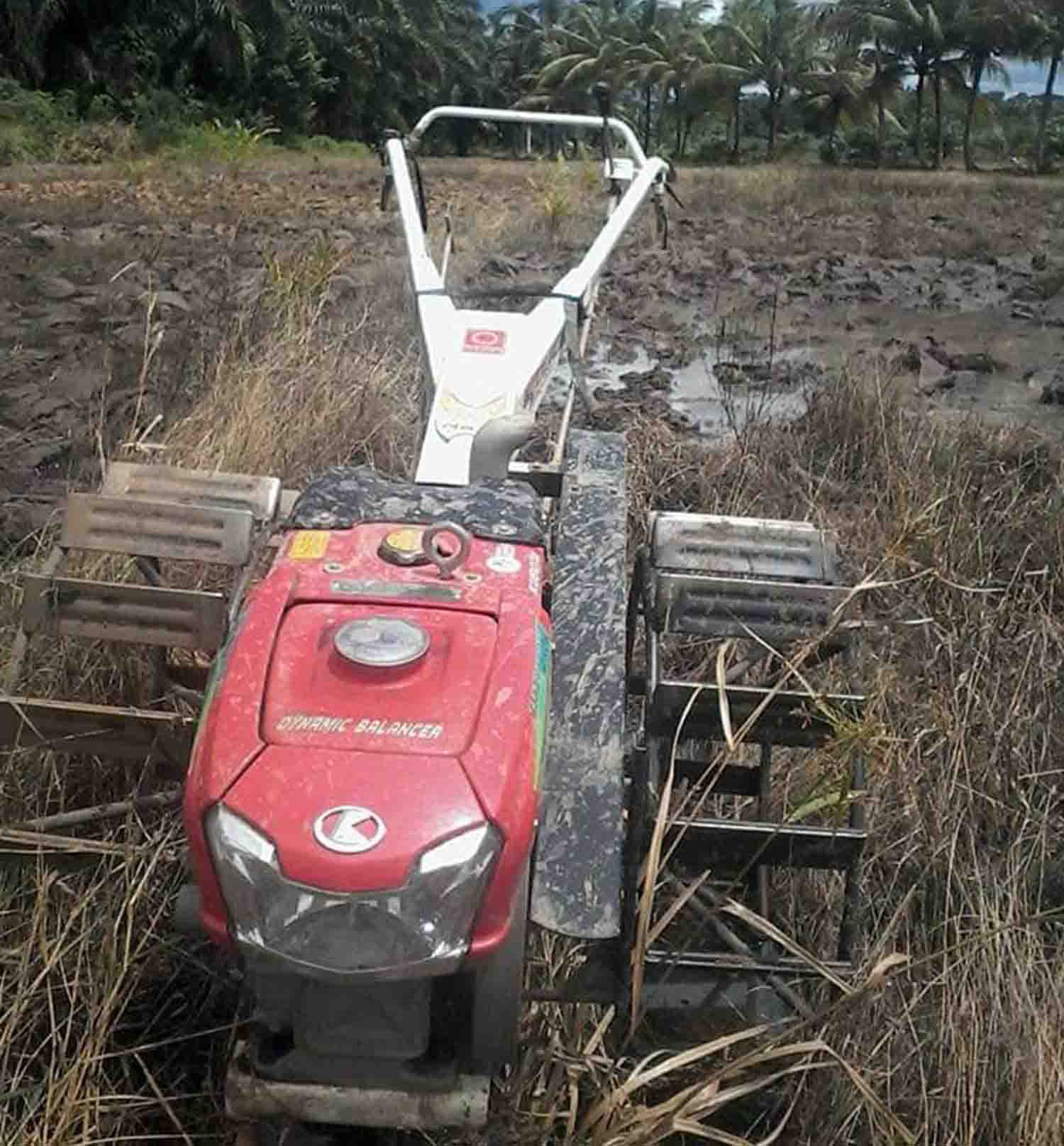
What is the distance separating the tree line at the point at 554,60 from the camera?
1024 inches

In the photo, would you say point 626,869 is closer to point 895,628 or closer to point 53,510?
point 895,628

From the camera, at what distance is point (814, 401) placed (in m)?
4.79

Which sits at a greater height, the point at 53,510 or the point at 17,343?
the point at 53,510

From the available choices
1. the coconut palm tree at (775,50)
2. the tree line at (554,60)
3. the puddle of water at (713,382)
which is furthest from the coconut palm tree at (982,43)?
the puddle of water at (713,382)

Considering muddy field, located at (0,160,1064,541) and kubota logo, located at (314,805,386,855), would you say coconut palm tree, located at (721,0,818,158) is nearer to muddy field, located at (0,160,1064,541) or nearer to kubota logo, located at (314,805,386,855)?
muddy field, located at (0,160,1064,541)

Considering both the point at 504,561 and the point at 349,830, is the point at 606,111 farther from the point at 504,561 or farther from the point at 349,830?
the point at 349,830

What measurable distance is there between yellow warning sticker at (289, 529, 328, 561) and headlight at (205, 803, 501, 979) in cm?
49

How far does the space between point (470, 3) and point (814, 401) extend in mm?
47432

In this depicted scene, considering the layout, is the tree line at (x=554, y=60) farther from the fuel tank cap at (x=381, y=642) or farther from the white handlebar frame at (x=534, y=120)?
the fuel tank cap at (x=381, y=642)

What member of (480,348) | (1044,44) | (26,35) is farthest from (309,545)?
(1044,44)

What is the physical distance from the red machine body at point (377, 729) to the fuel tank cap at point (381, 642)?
0.02 metres

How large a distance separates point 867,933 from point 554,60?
159 ft

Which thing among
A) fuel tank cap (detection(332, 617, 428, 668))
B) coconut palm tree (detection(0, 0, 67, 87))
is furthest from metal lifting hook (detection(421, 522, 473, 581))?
coconut palm tree (detection(0, 0, 67, 87))

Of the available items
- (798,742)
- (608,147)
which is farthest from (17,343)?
(798,742)
